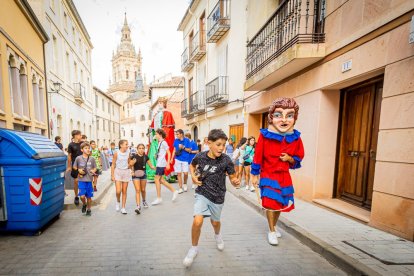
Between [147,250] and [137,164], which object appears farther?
[137,164]

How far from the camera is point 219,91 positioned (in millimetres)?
12547

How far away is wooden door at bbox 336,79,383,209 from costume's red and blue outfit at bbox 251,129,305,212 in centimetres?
226

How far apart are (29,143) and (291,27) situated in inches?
255

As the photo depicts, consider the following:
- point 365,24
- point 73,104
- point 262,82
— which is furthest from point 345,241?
point 73,104

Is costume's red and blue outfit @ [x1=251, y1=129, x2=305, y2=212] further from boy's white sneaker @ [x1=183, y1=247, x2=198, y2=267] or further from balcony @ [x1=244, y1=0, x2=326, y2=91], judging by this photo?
balcony @ [x1=244, y1=0, x2=326, y2=91]

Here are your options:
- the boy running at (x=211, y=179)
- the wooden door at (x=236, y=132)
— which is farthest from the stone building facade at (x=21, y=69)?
the wooden door at (x=236, y=132)

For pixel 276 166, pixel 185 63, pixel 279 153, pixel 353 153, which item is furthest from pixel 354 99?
pixel 185 63

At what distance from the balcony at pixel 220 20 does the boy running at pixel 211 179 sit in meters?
10.3

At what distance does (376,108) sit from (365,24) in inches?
63.1

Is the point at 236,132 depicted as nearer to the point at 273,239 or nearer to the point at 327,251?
the point at 273,239

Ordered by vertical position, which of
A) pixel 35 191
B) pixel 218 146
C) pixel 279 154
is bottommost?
pixel 35 191

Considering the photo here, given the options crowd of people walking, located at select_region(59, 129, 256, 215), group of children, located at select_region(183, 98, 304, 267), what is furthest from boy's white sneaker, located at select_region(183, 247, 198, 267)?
crowd of people walking, located at select_region(59, 129, 256, 215)

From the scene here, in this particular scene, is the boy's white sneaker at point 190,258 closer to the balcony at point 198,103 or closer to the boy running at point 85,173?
the boy running at point 85,173

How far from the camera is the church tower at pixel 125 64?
76.9 meters
